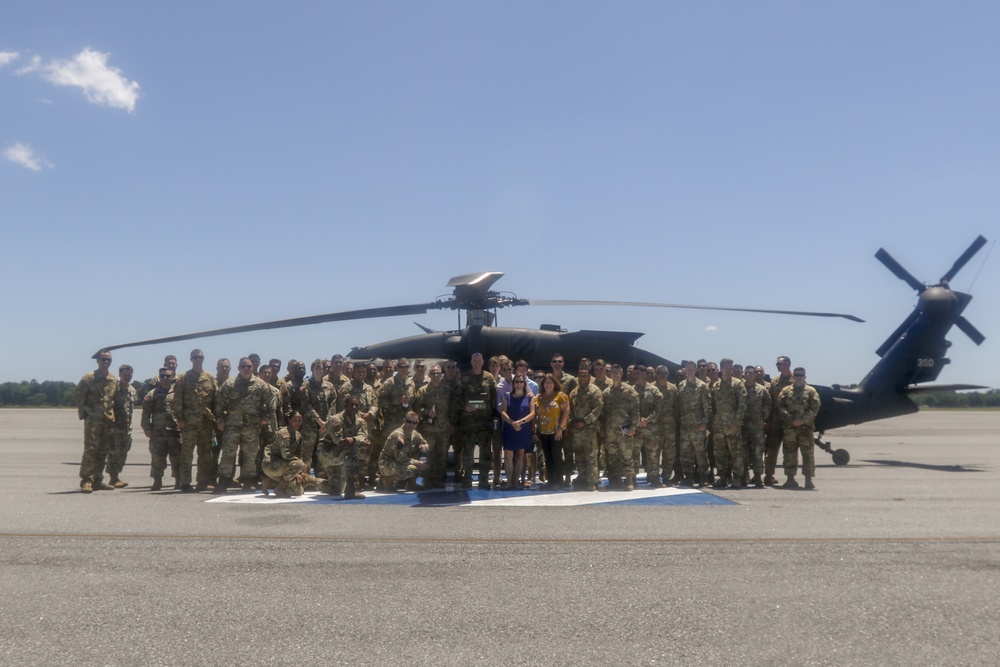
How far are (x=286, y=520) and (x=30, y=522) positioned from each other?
258cm

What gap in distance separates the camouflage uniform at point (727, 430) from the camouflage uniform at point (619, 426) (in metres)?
1.43

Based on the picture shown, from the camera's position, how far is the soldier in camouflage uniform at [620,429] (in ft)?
33.9

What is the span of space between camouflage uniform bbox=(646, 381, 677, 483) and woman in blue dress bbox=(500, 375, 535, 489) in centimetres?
231

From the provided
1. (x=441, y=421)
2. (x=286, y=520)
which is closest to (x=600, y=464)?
(x=441, y=421)

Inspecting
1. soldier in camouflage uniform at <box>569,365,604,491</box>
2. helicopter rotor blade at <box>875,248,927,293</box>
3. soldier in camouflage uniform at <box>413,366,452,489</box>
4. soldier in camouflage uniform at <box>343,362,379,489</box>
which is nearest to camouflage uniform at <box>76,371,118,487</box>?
soldier in camouflage uniform at <box>343,362,379,489</box>

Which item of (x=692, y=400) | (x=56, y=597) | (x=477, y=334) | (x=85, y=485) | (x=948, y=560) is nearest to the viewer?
(x=56, y=597)

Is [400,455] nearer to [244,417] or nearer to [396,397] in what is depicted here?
[396,397]

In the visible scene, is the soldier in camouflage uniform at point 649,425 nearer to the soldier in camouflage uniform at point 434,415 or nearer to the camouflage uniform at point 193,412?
the soldier in camouflage uniform at point 434,415

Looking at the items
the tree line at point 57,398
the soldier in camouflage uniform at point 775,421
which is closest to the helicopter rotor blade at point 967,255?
the soldier in camouflage uniform at point 775,421

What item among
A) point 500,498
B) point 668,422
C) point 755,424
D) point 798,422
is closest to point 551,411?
point 500,498

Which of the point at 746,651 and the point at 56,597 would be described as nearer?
the point at 746,651

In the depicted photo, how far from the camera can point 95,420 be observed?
33.2 feet

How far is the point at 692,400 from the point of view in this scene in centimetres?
1089

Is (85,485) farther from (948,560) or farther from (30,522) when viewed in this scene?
(948,560)
